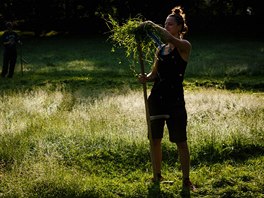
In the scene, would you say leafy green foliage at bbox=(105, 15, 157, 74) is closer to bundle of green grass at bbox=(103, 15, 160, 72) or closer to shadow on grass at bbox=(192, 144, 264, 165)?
bundle of green grass at bbox=(103, 15, 160, 72)

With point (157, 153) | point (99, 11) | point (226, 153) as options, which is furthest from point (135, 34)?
point (99, 11)

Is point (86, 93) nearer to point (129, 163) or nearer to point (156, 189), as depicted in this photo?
point (129, 163)

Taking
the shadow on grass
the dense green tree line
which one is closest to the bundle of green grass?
the shadow on grass

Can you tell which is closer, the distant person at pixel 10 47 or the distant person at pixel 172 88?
the distant person at pixel 172 88

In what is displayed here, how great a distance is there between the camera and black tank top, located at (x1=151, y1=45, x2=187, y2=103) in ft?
20.9

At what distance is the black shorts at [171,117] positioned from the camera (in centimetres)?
646

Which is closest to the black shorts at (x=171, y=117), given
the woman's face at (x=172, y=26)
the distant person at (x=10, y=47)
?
the woman's face at (x=172, y=26)

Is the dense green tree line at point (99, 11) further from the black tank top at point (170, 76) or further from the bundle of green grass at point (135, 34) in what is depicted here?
the black tank top at point (170, 76)

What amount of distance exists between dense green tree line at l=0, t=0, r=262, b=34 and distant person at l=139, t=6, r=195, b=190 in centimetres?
3083

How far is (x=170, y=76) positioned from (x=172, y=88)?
175mm

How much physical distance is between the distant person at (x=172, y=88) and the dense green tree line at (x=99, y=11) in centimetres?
3083

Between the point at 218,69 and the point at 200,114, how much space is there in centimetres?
930

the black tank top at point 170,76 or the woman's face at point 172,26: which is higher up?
the woman's face at point 172,26

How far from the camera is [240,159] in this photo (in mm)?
7801
